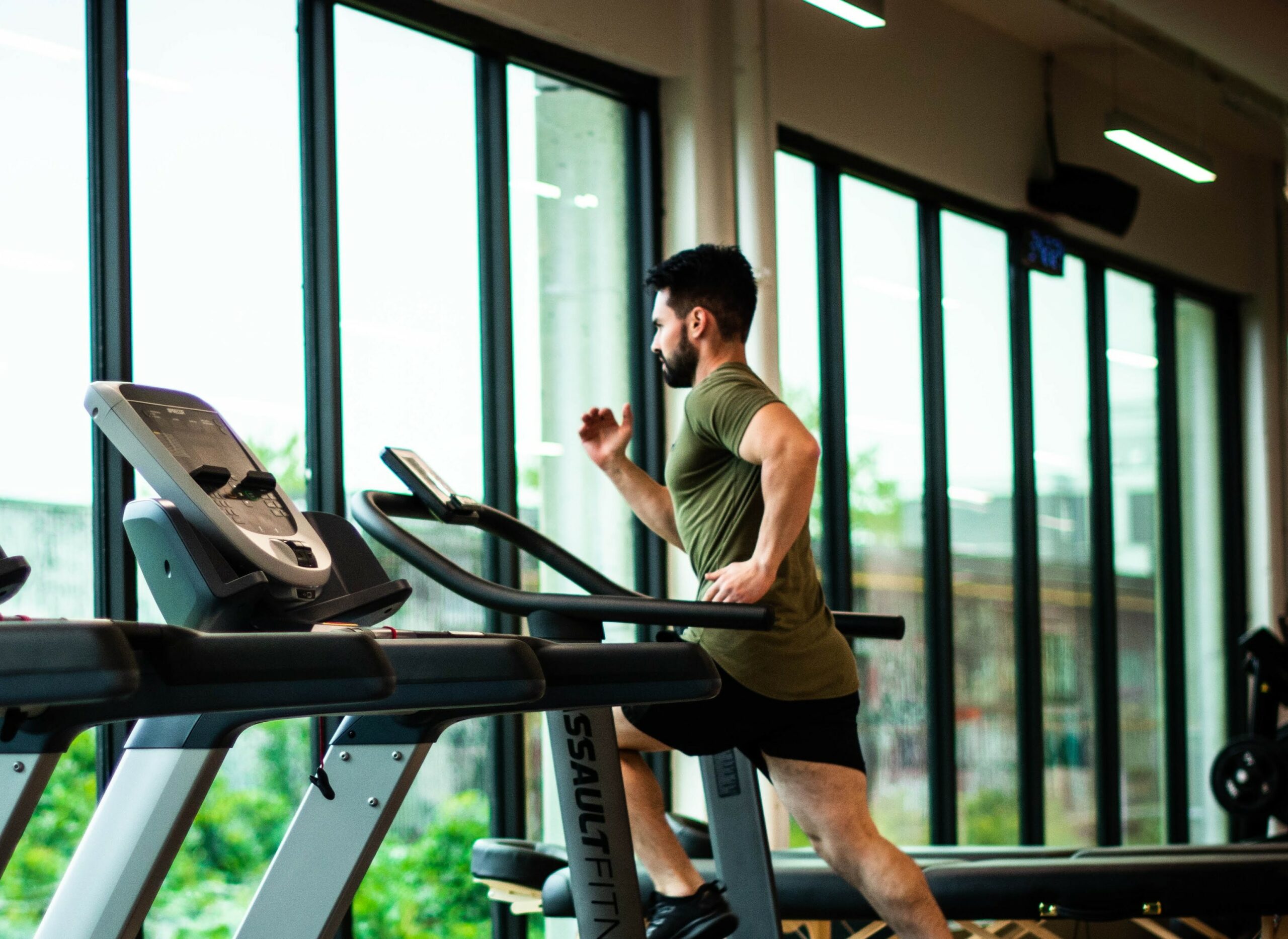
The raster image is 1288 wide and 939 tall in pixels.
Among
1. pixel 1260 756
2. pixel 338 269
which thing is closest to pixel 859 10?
pixel 338 269

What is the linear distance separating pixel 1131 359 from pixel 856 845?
499 cm

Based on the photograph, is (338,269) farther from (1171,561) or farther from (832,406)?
(1171,561)

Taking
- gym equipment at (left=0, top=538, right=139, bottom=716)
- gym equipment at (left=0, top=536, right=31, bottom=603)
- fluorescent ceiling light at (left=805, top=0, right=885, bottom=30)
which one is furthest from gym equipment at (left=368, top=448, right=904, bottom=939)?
fluorescent ceiling light at (left=805, top=0, right=885, bottom=30)

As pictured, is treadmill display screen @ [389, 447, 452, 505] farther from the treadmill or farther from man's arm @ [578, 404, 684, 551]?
the treadmill

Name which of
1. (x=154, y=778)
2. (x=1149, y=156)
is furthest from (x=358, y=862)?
(x=1149, y=156)

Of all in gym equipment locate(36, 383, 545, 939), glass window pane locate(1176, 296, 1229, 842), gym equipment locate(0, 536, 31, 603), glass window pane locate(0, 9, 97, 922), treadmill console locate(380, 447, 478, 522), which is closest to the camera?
gym equipment locate(36, 383, 545, 939)

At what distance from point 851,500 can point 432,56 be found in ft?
7.08

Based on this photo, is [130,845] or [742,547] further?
[742,547]

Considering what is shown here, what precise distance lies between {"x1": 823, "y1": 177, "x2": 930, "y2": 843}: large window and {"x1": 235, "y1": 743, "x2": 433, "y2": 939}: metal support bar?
3676mm

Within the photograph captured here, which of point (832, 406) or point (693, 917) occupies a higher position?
point (832, 406)

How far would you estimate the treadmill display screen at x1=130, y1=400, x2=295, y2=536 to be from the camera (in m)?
1.66

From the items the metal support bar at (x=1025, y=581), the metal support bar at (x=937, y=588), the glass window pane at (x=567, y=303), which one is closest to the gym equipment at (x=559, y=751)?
the glass window pane at (x=567, y=303)

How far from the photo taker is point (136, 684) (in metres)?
0.99

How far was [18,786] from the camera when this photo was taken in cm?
134
